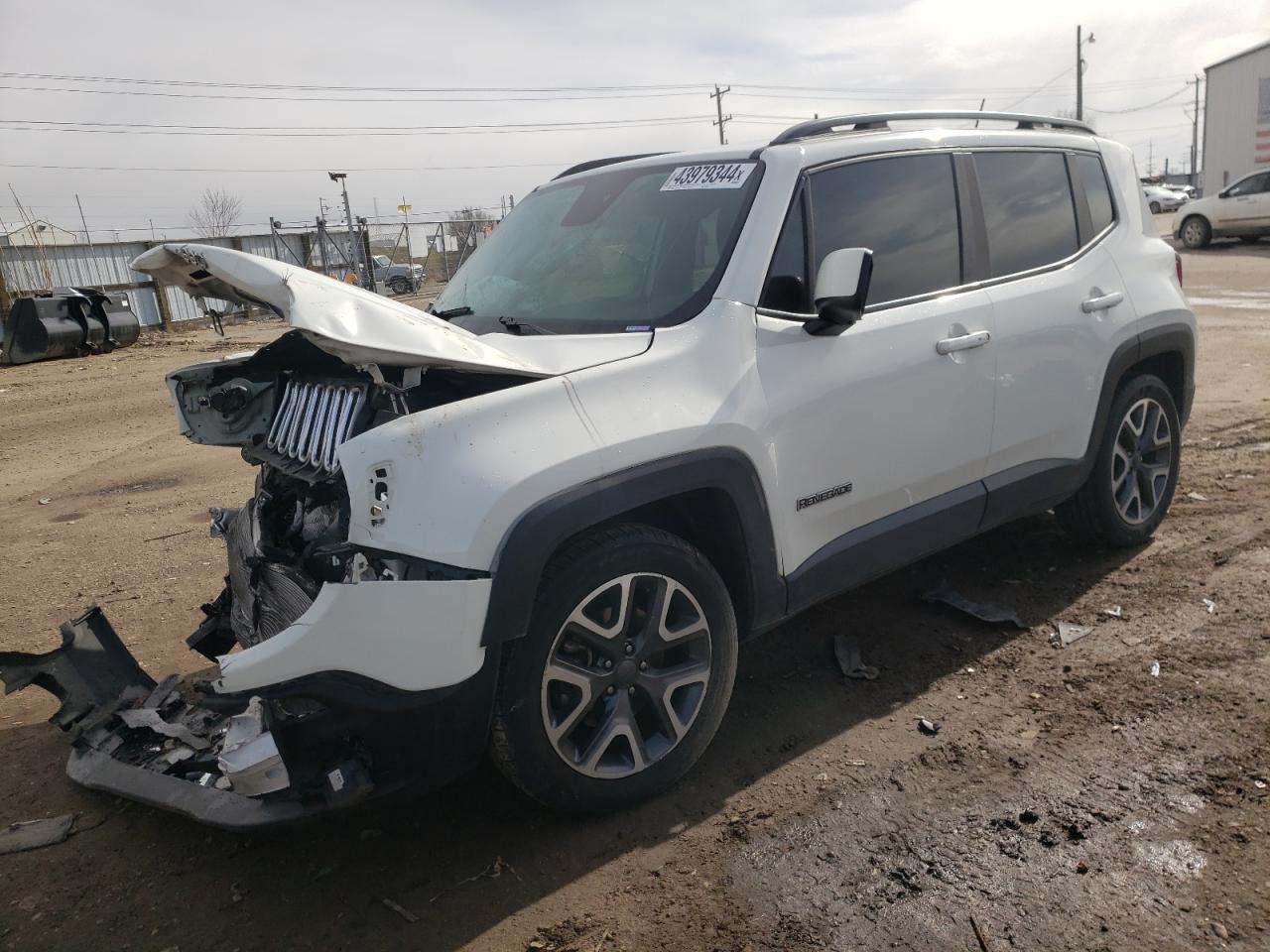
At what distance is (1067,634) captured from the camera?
4.02 metres

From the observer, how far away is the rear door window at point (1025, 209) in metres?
3.93

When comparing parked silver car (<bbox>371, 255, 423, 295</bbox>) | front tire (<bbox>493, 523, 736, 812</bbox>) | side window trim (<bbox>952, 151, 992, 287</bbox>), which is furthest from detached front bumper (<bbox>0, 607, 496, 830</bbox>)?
parked silver car (<bbox>371, 255, 423, 295</bbox>)

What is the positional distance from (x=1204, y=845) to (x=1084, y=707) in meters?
0.82

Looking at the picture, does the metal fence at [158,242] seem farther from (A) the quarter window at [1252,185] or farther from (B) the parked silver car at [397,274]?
(A) the quarter window at [1252,185]

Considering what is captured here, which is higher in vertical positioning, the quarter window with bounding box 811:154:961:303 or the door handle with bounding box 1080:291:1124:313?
the quarter window with bounding box 811:154:961:303

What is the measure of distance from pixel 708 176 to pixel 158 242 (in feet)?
79.8

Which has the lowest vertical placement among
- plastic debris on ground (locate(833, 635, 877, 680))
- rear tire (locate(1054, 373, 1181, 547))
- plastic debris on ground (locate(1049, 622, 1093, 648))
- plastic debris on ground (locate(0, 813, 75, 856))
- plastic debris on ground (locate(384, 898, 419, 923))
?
plastic debris on ground (locate(1049, 622, 1093, 648))

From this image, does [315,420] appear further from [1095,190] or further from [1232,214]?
[1232,214]

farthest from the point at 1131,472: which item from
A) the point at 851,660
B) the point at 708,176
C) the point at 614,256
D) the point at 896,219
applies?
the point at 614,256

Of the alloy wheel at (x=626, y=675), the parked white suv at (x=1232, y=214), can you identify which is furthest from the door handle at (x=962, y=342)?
the parked white suv at (x=1232, y=214)

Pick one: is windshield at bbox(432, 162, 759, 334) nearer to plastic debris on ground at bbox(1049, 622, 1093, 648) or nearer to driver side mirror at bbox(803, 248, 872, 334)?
driver side mirror at bbox(803, 248, 872, 334)

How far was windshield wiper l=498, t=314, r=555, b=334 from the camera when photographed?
3.31 meters

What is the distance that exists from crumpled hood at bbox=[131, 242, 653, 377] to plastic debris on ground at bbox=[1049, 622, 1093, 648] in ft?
7.51

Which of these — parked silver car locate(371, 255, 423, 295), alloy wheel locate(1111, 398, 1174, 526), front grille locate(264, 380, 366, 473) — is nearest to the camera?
front grille locate(264, 380, 366, 473)
